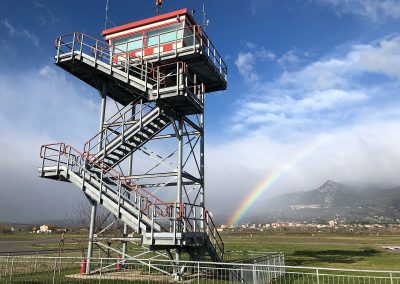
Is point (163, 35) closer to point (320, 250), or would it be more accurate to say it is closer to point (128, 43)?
point (128, 43)

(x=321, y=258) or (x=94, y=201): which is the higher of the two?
(x=94, y=201)

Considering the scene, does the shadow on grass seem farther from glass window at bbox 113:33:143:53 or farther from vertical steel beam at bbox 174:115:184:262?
glass window at bbox 113:33:143:53

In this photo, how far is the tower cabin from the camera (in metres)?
21.6

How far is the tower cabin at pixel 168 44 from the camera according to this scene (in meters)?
21.6

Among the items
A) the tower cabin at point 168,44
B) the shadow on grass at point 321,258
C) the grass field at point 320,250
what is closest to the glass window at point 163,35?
the tower cabin at point 168,44

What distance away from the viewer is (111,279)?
17.4m

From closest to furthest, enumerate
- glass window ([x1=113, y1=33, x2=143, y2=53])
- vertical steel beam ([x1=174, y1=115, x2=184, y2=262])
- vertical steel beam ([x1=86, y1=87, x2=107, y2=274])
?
vertical steel beam ([x1=174, y1=115, x2=184, y2=262]) < vertical steel beam ([x1=86, y1=87, x2=107, y2=274]) < glass window ([x1=113, y1=33, x2=143, y2=53])

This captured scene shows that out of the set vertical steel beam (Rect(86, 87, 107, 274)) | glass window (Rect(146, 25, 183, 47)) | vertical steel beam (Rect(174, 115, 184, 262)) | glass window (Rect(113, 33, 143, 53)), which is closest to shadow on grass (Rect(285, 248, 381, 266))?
vertical steel beam (Rect(174, 115, 184, 262))

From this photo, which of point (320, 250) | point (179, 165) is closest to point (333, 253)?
point (320, 250)

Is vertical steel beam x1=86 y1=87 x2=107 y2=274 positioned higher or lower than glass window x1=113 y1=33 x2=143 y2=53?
lower

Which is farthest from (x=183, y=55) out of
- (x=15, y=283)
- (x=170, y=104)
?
(x=15, y=283)

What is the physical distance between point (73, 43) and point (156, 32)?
5.17m

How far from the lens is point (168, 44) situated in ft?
74.0

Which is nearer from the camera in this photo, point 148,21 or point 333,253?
point 148,21
